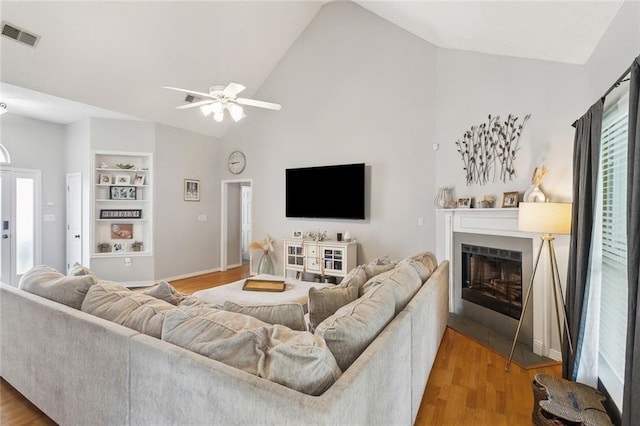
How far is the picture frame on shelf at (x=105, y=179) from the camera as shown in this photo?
5.39m

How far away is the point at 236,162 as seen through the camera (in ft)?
21.0

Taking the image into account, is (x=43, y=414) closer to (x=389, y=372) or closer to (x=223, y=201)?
(x=389, y=372)

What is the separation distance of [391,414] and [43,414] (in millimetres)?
2174

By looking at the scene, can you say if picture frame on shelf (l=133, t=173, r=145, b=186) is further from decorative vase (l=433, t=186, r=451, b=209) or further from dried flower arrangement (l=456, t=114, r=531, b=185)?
dried flower arrangement (l=456, t=114, r=531, b=185)

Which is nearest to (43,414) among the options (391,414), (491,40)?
(391,414)

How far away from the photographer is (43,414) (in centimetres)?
199

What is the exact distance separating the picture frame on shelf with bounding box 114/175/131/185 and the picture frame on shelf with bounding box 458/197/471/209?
532cm

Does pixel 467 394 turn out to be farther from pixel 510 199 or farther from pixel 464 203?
pixel 464 203

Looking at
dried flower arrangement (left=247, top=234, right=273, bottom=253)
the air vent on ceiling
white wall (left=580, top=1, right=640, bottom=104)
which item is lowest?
dried flower arrangement (left=247, top=234, right=273, bottom=253)

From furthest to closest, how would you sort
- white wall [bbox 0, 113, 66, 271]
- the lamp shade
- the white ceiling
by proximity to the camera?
white wall [bbox 0, 113, 66, 271]
the white ceiling
the lamp shade

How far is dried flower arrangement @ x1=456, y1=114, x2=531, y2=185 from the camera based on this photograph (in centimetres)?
335

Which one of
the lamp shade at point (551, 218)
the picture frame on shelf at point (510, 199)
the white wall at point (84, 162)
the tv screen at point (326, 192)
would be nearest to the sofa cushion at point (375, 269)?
the lamp shade at point (551, 218)

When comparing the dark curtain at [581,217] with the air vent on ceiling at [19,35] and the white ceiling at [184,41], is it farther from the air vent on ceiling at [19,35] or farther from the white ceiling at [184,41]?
the air vent on ceiling at [19,35]

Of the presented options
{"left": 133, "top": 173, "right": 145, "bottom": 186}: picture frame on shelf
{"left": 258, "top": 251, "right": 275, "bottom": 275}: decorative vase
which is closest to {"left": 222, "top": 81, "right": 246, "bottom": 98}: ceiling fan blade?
{"left": 258, "top": 251, "right": 275, "bottom": 275}: decorative vase
